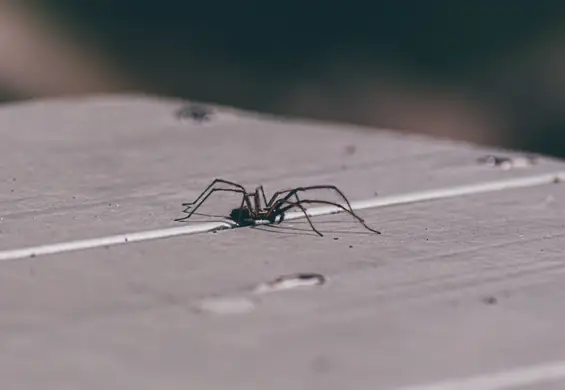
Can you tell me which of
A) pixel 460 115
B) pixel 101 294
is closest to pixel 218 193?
pixel 101 294

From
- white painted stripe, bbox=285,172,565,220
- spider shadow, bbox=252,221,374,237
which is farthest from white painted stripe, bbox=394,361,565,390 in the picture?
white painted stripe, bbox=285,172,565,220

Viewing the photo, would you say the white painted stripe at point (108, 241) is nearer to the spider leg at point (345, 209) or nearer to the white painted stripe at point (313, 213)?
the white painted stripe at point (313, 213)

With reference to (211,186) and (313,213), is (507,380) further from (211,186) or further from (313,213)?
(211,186)

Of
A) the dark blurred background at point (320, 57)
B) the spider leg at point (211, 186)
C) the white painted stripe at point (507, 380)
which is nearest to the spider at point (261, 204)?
the spider leg at point (211, 186)

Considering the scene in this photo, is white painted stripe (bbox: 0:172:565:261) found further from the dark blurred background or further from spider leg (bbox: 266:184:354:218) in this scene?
the dark blurred background

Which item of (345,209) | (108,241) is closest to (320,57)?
(345,209)

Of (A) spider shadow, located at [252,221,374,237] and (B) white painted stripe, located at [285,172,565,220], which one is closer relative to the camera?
(A) spider shadow, located at [252,221,374,237]

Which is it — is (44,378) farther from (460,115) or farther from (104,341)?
(460,115)
